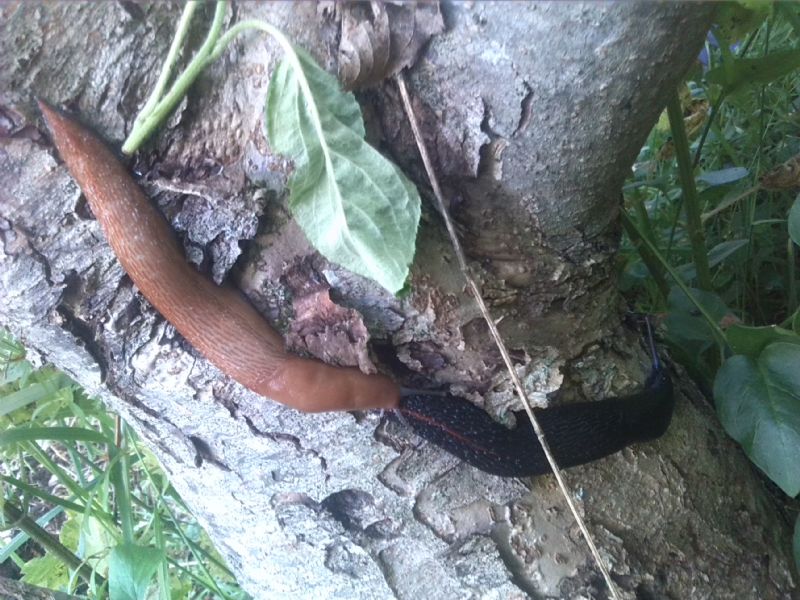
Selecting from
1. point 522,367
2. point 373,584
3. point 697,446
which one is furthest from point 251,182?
point 697,446

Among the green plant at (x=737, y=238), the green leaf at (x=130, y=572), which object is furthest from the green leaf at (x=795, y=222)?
the green leaf at (x=130, y=572)

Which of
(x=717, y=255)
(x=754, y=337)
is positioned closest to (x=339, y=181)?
(x=754, y=337)

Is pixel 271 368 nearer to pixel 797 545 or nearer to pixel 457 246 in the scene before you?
pixel 457 246

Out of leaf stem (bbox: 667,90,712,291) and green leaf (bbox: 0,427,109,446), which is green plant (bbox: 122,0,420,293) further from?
green leaf (bbox: 0,427,109,446)

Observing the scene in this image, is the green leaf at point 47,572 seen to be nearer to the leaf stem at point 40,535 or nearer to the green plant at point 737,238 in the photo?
the leaf stem at point 40,535

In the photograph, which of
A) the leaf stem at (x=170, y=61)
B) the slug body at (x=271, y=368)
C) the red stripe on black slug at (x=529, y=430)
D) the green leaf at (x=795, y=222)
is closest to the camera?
the leaf stem at (x=170, y=61)

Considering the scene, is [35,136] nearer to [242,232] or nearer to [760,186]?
[242,232]
